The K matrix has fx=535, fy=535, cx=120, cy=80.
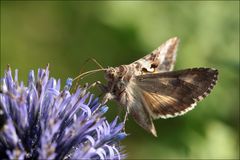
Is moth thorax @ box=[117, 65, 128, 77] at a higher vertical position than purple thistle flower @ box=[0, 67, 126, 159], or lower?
higher

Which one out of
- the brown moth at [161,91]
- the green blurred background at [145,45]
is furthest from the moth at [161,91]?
the green blurred background at [145,45]

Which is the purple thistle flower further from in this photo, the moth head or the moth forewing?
the moth forewing

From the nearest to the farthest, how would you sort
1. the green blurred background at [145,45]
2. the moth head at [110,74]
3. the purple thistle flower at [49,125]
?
the purple thistle flower at [49,125] < the moth head at [110,74] < the green blurred background at [145,45]

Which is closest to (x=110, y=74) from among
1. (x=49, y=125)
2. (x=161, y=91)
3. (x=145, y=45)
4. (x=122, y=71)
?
(x=122, y=71)

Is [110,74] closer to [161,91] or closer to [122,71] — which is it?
[122,71]

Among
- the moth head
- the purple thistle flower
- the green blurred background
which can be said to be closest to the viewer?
the purple thistle flower

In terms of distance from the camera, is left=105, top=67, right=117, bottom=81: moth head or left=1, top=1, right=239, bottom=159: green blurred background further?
left=1, top=1, right=239, bottom=159: green blurred background

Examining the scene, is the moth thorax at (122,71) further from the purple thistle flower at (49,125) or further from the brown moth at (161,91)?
the purple thistle flower at (49,125)

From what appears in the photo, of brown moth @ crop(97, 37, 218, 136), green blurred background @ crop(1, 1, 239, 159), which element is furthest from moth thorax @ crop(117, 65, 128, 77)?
green blurred background @ crop(1, 1, 239, 159)
